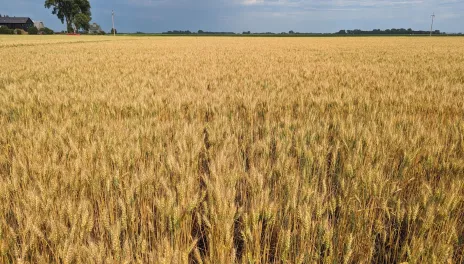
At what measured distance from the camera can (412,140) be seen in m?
2.17

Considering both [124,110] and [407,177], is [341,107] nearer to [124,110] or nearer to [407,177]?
[407,177]

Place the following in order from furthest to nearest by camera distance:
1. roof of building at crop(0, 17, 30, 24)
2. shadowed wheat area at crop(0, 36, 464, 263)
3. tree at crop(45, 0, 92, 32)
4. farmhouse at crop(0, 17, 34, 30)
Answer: roof of building at crop(0, 17, 30, 24), farmhouse at crop(0, 17, 34, 30), tree at crop(45, 0, 92, 32), shadowed wheat area at crop(0, 36, 464, 263)

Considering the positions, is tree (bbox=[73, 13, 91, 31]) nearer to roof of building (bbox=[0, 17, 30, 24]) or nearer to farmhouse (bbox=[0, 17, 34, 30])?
farmhouse (bbox=[0, 17, 34, 30])

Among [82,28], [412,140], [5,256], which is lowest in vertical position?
[5,256]

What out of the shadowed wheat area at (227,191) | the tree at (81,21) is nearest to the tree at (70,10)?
the tree at (81,21)

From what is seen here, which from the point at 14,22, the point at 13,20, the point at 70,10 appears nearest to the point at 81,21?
the point at 70,10

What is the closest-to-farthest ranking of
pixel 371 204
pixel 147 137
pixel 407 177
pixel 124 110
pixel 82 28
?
pixel 371 204 → pixel 407 177 → pixel 147 137 → pixel 124 110 → pixel 82 28

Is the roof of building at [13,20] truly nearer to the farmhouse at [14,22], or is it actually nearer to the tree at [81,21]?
the farmhouse at [14,22]

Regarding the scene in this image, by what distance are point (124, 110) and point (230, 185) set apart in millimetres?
2306

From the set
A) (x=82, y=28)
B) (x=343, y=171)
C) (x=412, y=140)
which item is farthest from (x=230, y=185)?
(x=82, y=28)

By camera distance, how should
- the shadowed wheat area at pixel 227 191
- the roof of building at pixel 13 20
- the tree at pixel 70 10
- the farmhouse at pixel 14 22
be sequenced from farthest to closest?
the roof of building at pixel 13 20, the farmhouse at pixel 14 22, the tree at pixel 70 10, the shadowed wheat area at pixel 227 191

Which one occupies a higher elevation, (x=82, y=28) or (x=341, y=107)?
(x=82, y=28)

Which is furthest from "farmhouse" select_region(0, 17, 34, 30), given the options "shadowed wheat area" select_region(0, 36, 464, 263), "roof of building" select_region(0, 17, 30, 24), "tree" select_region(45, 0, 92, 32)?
"shadowed wheat area" select_region(0, 36, 464, 263)

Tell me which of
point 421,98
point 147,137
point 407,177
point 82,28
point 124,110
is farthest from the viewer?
point 82,28
